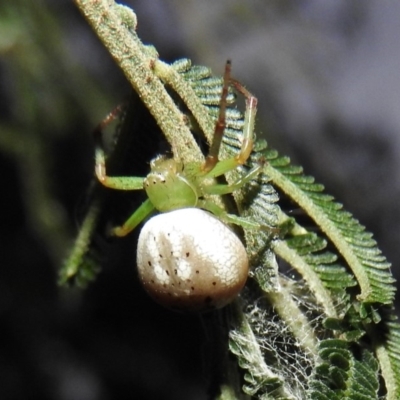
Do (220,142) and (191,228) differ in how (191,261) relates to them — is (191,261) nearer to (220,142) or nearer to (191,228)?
(191,228)

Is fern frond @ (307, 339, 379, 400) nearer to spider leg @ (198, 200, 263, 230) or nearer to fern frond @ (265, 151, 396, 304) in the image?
fern frond @ (265, 151, 396, 304)

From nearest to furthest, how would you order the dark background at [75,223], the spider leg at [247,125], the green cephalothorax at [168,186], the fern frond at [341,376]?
the fern frond at [341,376] → the spider leg at [247,125] → the green cephalothorax at [168,186] → the dark background at [75,223]

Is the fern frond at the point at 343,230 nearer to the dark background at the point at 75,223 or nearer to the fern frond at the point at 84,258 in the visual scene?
the fern frond at the point at 84,258

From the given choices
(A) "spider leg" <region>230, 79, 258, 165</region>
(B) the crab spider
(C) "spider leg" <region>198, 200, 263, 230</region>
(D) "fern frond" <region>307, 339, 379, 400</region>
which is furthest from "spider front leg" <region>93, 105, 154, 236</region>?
(D) "fern frond" <region>307, 339, 379, 400</region>

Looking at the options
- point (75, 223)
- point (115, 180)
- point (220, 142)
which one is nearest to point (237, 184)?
point (220, 142)

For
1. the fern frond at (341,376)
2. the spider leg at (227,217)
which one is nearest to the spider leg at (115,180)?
the spider leg at (227,217)

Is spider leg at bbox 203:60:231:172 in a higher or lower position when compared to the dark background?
higher

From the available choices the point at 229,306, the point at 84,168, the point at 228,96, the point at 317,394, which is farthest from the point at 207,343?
the point at 84,168

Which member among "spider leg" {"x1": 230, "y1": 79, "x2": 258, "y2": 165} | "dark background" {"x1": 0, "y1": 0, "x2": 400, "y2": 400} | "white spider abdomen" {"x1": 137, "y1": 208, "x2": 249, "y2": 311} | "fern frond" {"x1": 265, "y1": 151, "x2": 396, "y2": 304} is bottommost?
"dark background" {"x1": 0, "y1": 0, "x2": 400, "y2": 400}

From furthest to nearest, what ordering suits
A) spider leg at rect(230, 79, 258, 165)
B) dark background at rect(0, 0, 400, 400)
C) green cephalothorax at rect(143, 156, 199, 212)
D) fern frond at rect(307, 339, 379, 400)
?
dark background at rect(0, 0, 400, 400)
green cephalothorax at rect(143, 156, 199, 212)
spider leg at rect(230, 79, 258, 165)
fern frond at rect(307, 339, 379, 400)

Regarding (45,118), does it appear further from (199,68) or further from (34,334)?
(199,68)
